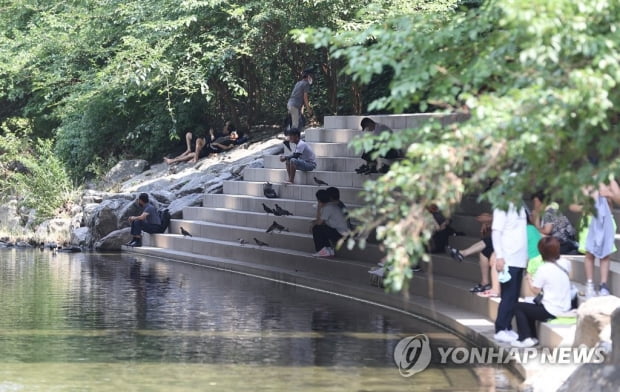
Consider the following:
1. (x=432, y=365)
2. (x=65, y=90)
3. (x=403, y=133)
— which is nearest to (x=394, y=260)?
(x=403, y=133)

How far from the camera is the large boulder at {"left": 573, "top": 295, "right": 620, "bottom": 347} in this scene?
33.9 ft

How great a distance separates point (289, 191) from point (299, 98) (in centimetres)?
314

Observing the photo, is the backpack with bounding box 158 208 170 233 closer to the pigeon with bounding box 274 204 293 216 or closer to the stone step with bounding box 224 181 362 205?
the stone step with bounding box 224 181 362 205

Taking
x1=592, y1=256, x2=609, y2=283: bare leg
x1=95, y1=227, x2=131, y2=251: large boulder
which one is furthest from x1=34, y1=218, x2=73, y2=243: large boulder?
x1=592, y1=256, x2=609, y2=283: bare leg

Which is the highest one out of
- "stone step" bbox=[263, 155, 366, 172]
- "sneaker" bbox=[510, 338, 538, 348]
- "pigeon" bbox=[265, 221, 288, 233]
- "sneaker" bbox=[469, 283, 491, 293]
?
"stone step" bbox=[263, 155, 366, 172]

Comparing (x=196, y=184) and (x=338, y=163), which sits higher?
(x=338, y=163)

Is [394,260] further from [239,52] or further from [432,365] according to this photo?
[239,52]

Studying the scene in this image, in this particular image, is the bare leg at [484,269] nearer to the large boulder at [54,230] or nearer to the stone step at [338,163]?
the stone step at [338,163]

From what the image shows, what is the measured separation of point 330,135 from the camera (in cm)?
2675

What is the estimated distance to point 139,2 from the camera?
32.4 m

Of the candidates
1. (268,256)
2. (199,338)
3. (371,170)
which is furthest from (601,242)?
(268,256)

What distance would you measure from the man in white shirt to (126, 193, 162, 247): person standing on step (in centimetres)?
1593

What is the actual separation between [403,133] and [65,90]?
28.3 meters

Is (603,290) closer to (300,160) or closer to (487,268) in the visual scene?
(487,268)
